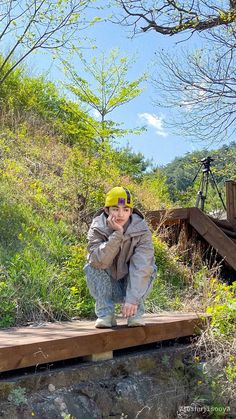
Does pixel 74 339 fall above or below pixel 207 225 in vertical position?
below

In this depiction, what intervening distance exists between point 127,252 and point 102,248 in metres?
0.25

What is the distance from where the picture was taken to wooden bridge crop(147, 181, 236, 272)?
6.61 meters

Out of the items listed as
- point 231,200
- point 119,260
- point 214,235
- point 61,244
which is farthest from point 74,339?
point 231,200

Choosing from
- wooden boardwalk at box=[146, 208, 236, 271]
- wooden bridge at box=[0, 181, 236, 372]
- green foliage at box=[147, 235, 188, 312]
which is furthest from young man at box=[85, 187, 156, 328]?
wooden boardwalk at box=[146, 208, 236, 271]

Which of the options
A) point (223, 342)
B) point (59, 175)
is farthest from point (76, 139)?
point (223, 342)

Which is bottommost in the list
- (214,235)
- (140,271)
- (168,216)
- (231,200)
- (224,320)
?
(224,320)

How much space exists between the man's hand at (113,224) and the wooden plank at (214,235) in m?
3.88

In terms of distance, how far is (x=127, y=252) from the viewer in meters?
3.16

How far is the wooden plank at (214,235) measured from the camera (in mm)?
6589

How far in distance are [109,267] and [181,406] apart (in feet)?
3.54

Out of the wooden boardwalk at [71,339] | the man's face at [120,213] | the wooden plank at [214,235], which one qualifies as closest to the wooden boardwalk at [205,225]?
the wooden plank at [214,235]

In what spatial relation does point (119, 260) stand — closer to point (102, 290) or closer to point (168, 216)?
point (102, 290)

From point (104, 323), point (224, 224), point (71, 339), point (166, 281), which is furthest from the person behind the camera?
point (224, 224)

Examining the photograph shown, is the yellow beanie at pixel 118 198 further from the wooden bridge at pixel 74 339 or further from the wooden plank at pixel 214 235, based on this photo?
the wooden plank at pixel 214 235
